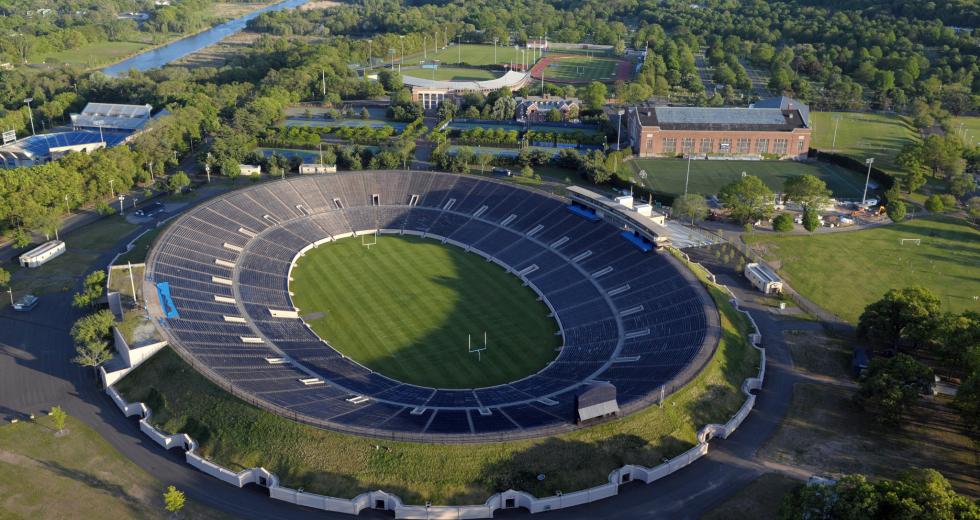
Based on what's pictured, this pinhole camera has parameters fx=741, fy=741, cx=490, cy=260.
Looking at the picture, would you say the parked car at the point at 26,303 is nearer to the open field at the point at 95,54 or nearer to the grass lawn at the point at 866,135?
the grass lawn at the point at 866,135

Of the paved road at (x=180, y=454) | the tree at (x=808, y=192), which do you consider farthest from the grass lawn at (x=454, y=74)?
the paved road at (x=180, y=454)

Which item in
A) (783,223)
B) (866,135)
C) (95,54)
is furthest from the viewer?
(95,54)

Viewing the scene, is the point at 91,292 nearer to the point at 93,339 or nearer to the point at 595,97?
the point at 93,339

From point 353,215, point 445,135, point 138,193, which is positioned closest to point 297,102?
point 445,135

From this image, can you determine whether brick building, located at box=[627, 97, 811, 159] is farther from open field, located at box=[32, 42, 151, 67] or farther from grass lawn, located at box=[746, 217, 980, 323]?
open field, located at box=[32, 42, 151, 67]

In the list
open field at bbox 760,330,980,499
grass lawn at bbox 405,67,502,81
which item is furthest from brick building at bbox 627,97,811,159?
open field at bbox 760,330,980,499

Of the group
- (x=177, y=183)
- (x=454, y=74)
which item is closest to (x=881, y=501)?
(x=177, y=183)
